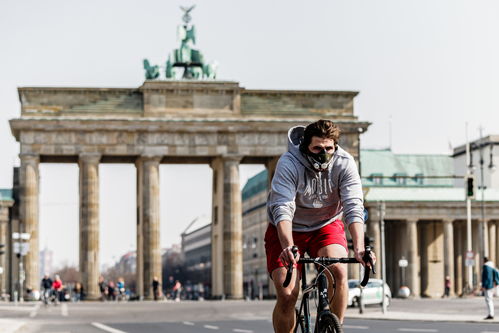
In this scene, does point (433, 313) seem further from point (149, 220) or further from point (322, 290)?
point (149, 220)

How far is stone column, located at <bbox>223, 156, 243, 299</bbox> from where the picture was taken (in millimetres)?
87000

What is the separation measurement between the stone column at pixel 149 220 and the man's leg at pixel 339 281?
7660 centimetres

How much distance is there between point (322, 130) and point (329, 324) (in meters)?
1.61

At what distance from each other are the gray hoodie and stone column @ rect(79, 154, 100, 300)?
75583 millimetres

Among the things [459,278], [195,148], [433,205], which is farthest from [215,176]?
[459,278]

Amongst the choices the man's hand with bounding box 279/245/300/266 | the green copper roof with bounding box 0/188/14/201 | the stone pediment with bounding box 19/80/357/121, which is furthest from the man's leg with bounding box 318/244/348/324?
the green copper roof with bounding box 0/188/14/201

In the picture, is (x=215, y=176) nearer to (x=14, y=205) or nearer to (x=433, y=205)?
(x=14, y=205)

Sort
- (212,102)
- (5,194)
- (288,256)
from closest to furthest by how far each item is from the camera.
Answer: (288,256)
(212,102)
(5,194)

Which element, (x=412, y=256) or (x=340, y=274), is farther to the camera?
(x=412, y=256)

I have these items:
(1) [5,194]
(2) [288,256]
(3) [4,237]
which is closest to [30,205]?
(3) [4,237]

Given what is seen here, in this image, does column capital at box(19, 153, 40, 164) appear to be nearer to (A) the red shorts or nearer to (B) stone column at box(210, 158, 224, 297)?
(B) stone column at box(210, 158, 224, 297)

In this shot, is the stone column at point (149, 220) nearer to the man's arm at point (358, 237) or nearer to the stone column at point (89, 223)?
the stone column at point (89, 223)

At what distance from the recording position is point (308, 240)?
10273 millimetres

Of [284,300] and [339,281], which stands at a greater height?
[339,281]
